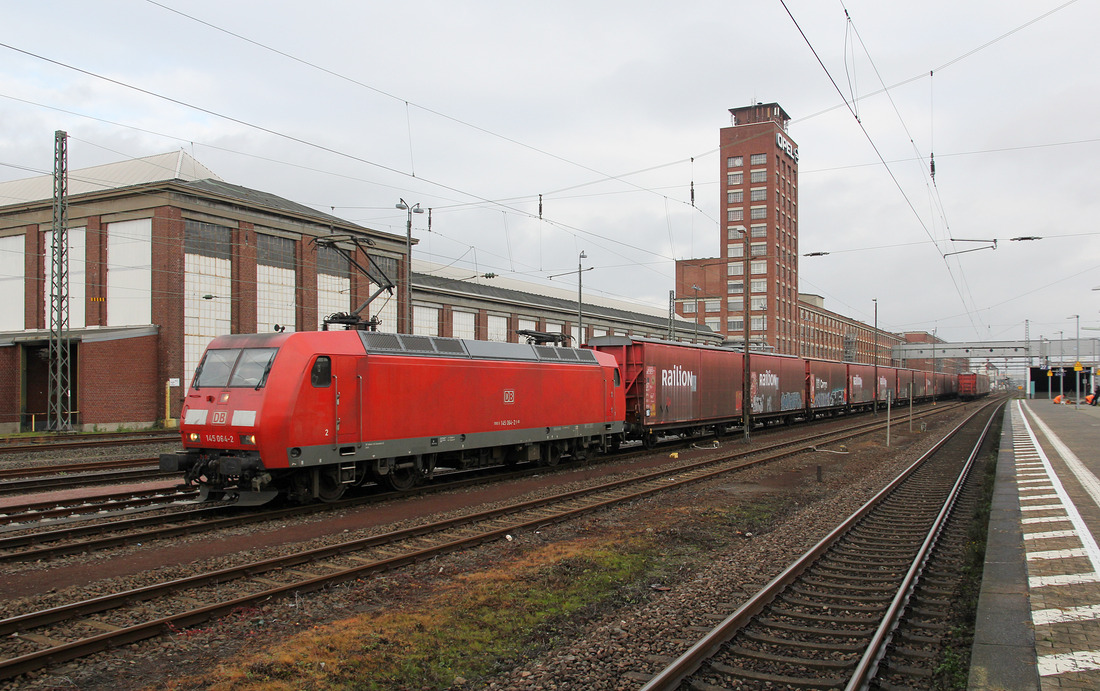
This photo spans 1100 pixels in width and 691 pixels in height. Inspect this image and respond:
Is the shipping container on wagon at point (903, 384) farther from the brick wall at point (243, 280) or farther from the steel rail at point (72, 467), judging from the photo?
the steel rail at point (72, 467)

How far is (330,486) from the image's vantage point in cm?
1364

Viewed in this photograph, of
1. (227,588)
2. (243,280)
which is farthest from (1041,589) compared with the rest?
(243,280)

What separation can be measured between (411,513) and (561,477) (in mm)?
5800

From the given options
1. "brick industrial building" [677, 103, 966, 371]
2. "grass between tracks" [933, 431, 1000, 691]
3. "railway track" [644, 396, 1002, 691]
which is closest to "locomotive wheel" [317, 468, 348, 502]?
"railway track" [644, 396, 1002, 691]

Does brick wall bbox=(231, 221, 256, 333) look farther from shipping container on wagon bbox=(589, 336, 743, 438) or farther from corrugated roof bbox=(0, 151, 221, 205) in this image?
shipping container on wagon bbox=(589, 336, 743, 438)

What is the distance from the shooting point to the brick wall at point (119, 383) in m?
31.6

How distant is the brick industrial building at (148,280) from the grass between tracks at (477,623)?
2070 cm

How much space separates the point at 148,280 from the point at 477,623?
105ft

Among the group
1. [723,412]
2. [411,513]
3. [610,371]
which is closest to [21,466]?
[411,513]

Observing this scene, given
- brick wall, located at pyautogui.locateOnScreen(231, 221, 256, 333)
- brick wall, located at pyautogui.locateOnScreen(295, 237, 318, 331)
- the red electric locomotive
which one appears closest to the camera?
the red electric locomotive

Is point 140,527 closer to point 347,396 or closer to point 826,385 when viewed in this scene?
point 347,396

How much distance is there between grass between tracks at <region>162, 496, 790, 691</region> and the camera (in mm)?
5844

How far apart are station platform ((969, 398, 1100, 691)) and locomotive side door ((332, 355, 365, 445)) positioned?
994cm

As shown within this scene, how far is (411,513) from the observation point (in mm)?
12875
